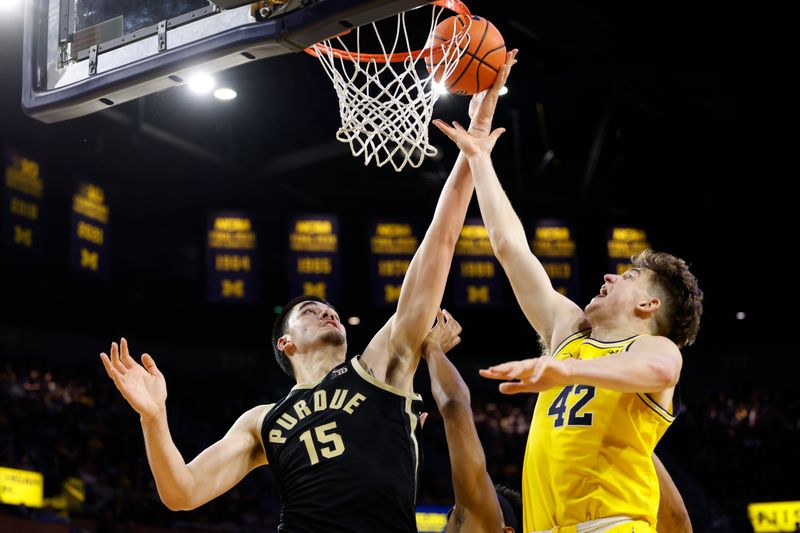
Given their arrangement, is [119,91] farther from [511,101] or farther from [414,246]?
[414,246]

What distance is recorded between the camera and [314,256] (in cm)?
1566

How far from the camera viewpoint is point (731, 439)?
17.0 m

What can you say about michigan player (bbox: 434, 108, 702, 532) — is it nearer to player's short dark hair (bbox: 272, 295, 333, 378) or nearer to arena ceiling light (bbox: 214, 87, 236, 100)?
player's short dark hair (bbox: 272, 295, 333, 378)

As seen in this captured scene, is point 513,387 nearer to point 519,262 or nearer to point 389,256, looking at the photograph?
point 519,262

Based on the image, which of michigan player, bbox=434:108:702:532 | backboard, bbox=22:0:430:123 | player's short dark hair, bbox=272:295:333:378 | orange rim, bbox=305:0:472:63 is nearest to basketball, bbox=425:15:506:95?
orange rim, bbox=305:0:472:63

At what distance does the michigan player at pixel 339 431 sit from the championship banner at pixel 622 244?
13.1m

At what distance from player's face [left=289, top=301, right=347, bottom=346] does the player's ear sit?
0.04m

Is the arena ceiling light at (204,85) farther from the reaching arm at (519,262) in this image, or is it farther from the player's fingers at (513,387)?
the player's fingers at (513,387)

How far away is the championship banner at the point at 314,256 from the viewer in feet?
50.5

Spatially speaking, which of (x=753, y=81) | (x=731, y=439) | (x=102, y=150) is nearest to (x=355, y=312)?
(x=102, y=150)

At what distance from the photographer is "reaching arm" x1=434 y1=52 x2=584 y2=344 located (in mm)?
3512

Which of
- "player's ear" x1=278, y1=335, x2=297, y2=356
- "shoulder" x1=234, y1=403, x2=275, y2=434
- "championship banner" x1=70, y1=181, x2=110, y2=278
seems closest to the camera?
→ "shoulder" x1=234, y1=403, x2=275, y2=434

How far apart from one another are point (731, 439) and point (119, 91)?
1553 cm

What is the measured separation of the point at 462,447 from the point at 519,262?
29.7 inches
